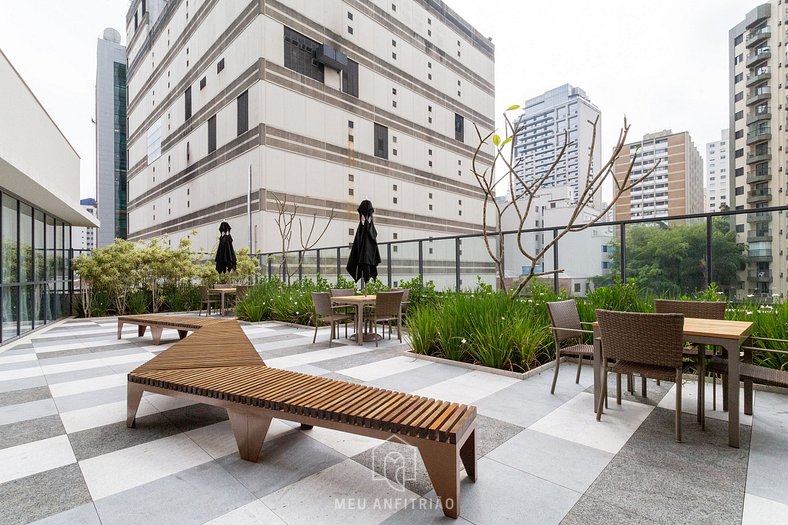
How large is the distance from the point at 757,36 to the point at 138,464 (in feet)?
314

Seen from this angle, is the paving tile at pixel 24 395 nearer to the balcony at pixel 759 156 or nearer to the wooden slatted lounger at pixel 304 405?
the wooden slatted lounger at pixel 304 405

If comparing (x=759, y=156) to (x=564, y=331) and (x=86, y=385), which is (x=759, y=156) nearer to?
(x=564, y=331)

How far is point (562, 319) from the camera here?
13.7 ft

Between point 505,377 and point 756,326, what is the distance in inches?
105

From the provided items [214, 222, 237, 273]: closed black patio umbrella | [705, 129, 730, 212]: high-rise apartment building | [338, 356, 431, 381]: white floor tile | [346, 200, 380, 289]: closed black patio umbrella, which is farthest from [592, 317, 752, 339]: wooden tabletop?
[705, 129, 730, 212]: high-rise apartment building

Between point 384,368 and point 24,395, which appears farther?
point 384,368

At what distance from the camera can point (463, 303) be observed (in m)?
5.62

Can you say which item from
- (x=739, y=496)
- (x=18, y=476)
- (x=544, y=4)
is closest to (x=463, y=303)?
(x=739, y=496)

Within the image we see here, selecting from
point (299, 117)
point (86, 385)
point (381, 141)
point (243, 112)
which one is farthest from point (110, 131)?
point (86, 385)

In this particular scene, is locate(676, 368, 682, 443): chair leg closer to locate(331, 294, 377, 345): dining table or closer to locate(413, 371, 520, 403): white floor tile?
locate(413, 371, 520, 403): white floor tile

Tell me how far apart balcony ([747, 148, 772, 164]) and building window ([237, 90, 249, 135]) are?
7962 centimetres

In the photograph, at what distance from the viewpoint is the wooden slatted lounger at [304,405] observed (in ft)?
6.51

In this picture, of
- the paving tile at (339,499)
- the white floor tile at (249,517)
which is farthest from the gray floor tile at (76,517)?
the paving tile at (339,499)

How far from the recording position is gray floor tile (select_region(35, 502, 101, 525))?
6.32 ft
